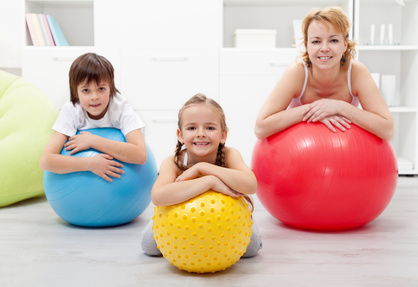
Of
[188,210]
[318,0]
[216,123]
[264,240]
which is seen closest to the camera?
[188,210]

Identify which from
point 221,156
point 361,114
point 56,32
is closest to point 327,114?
point 361,114

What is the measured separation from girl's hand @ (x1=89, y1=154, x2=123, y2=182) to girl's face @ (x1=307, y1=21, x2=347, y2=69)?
94 cm

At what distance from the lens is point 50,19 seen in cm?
365

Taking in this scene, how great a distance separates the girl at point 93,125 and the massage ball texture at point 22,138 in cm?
52

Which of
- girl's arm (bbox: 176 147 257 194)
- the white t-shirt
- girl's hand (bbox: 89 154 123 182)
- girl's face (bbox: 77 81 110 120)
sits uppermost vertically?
girl's face (bbox: 77 81 110 120)

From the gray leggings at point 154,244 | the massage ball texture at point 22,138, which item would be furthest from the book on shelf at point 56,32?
the gray leggings at point 154,244

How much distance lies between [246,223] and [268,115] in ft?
2.17

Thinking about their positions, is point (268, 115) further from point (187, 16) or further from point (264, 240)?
point (187, 16)

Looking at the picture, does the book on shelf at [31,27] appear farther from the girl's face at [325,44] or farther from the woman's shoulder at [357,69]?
the woman's shoulder at [357,69]

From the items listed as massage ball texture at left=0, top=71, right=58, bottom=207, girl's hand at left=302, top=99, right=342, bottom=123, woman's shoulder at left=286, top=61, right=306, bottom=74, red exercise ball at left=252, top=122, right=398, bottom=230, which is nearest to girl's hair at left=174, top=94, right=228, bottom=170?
red exercise ball at left=252, top=122, right=398, bottom=230

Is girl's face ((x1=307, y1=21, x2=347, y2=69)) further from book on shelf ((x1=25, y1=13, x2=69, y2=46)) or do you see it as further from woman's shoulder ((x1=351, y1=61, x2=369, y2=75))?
book on shelf ((x1=25, y1=13, x2=69, y2=46))

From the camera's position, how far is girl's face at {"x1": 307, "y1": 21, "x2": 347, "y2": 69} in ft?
6.93

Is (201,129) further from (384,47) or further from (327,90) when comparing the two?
(384,47)

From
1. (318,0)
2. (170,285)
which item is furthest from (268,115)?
(318,0)
